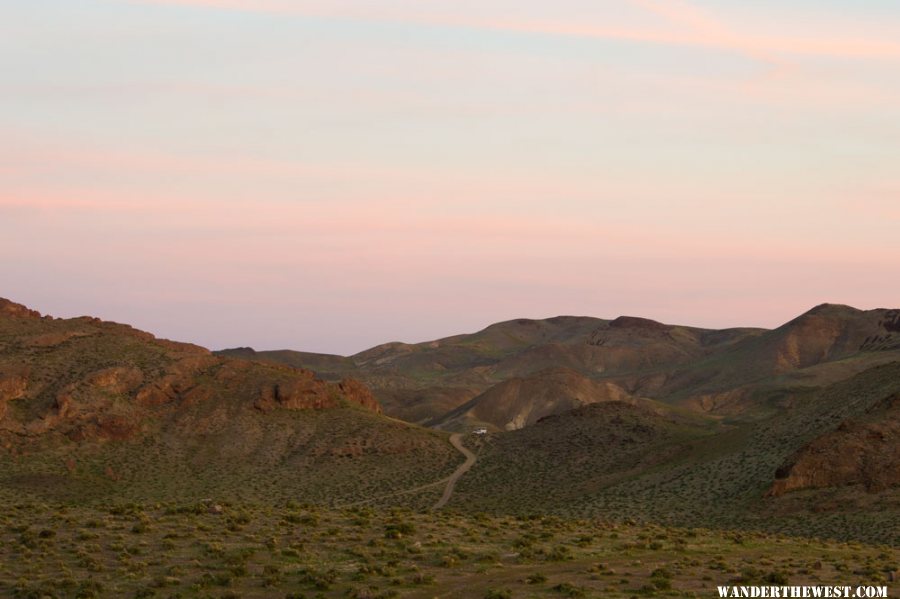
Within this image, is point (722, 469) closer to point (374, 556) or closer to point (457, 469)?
point (457, 469)

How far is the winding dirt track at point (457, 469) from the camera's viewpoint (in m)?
86.2

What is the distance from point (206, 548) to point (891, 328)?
17701 cm

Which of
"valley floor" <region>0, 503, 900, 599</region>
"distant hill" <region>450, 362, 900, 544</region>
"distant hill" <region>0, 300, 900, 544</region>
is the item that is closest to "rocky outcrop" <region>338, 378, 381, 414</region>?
"distant hill" <region>0, 300, 900, 544</region>

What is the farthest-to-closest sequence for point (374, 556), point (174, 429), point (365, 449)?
1. point (365, 449)
2. point (174, 429)
3. point (374, 556)

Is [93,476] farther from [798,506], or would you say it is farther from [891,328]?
[891,328]

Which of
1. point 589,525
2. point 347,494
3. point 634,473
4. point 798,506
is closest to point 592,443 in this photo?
point 634,473

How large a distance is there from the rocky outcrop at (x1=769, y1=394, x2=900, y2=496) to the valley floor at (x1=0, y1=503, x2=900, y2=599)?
881 inches

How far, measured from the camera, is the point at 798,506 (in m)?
72.7

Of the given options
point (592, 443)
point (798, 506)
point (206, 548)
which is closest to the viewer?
point (206, 548)

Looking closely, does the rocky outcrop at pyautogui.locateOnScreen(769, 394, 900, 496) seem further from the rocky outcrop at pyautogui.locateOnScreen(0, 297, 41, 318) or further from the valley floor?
the rocky outcrop at pyautogui.locateOnScreen(0, 297, 41, 318)

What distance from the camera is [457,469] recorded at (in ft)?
323

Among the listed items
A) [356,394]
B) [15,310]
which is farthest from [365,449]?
[15,310]

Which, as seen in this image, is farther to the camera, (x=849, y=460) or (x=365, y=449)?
(x=365, y=449)

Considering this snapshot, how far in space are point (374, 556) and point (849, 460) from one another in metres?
43.4
